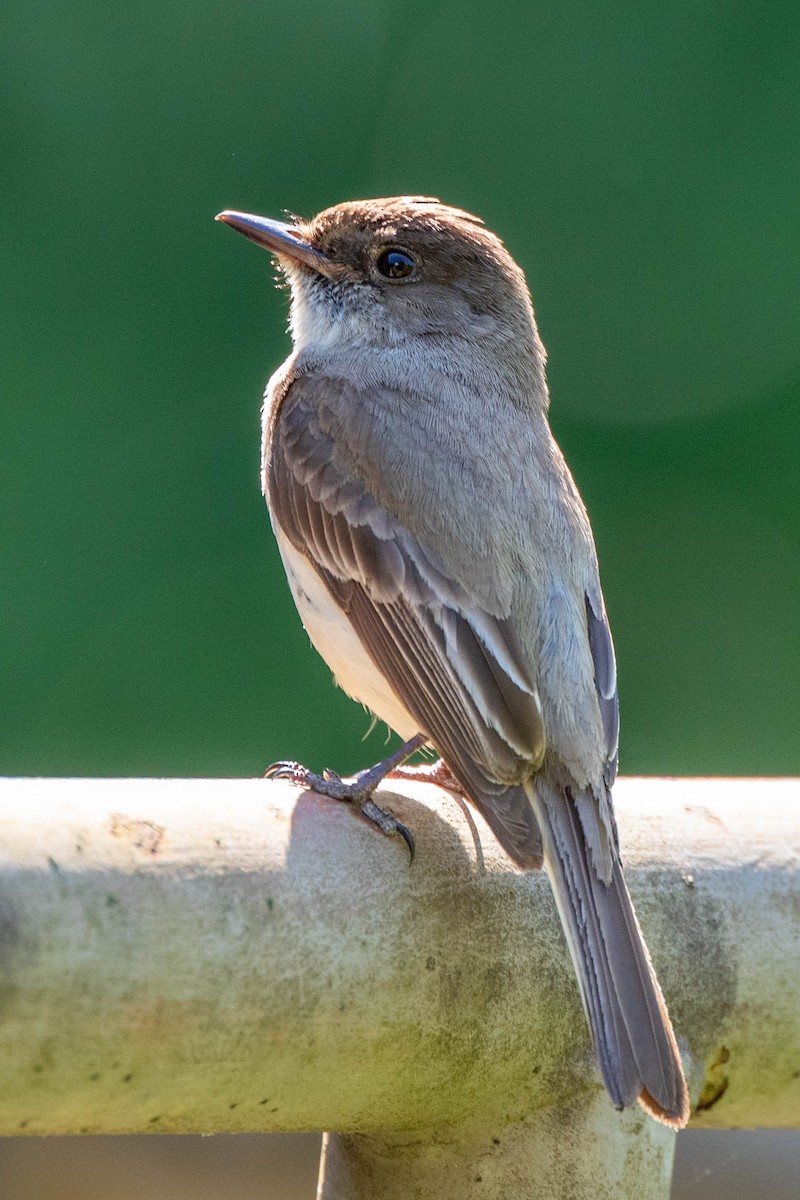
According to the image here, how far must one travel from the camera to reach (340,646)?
10.3 feet

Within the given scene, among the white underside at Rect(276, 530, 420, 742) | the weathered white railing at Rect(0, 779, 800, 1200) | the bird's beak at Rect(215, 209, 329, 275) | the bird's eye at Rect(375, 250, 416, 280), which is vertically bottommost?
the weathered white railing at Rect(0, 779, 800, 1200)

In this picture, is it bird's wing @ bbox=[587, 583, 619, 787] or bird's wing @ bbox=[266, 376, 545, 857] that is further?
bird's wing @ bbox=[587, 583, 619, 787]

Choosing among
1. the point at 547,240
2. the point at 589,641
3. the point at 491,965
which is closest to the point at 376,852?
the point at 491,965

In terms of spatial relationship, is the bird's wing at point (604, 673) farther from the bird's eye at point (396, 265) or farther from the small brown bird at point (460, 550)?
the bird's eye at point (396, 265)

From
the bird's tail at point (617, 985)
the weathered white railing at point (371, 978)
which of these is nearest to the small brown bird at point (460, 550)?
the bird's tail at point (617, 985)

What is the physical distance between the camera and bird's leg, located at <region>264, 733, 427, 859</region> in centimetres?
244

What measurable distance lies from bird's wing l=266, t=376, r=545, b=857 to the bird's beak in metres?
0.36

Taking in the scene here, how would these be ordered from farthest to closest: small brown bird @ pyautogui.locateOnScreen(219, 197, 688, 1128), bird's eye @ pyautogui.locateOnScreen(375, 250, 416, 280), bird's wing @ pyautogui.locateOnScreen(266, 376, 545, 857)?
bird's eye @ pyautogui.locateOnScreen(375, 250, 416, 280), bird's wing @ pyautogui.locateOnScreen(266, 376, 545, 857), small brown bird @ pyautogui.locateOnScreen(219, 197, 688, 1128)

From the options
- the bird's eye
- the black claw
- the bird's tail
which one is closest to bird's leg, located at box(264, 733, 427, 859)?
the black claw

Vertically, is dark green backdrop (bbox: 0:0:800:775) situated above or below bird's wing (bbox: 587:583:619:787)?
above

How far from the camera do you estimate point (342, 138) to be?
4.82m

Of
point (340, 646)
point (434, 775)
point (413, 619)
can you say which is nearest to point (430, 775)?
point (434, 775)

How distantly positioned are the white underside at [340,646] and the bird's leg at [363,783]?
0.13 metres

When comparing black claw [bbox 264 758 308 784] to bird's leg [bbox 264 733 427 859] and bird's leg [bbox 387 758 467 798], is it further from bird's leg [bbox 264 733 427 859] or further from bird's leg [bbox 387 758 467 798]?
bird's leg [bbox 387 758 467 798]
